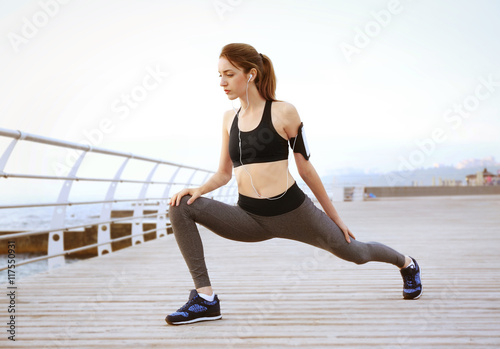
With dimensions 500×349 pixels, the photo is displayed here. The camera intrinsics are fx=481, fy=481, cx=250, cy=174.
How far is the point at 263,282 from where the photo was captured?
8.50 ft

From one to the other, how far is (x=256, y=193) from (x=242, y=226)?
14 centimetres

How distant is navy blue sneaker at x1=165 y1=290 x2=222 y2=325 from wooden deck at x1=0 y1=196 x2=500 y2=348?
35mm

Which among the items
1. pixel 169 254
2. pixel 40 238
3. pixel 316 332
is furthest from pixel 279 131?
pixel 40 238

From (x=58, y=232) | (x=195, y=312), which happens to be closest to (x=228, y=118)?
(x=195, y=312)

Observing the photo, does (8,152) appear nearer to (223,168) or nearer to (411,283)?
(223,168)

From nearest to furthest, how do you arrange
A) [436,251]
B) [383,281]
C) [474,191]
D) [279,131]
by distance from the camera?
1. [279,131]
2. [383,281]
3. [436,251]
4. [474,191]

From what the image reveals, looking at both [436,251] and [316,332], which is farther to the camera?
[436,251]

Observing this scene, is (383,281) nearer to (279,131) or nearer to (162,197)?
(279,131)

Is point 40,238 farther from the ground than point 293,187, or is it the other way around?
point 293,187

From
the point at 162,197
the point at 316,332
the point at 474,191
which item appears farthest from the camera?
the point at 474,191

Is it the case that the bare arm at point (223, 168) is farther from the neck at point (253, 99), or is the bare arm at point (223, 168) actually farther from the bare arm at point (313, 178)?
the bare arm at point (313, 178)

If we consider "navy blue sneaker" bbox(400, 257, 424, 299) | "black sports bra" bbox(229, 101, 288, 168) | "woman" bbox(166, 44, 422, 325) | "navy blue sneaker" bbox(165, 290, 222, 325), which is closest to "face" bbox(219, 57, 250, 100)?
"woman" bbox(166, 44, 422, 325)

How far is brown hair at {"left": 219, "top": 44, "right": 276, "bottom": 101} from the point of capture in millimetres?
1738

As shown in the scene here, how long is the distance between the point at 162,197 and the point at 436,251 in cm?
316
